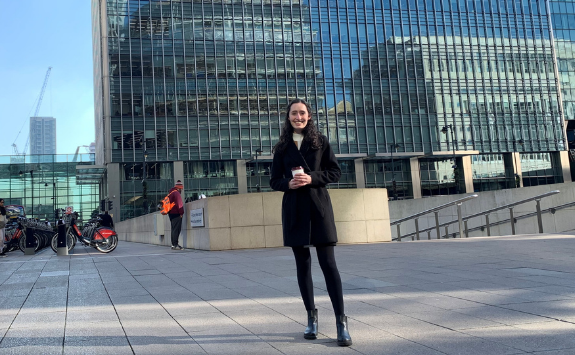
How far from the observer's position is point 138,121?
1919 inches

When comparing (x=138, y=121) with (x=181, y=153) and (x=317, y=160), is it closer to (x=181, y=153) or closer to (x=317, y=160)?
(x=181, y=153)

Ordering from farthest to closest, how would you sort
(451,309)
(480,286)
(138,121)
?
1. (138,121)
2. (480,286)
3. (451,309)

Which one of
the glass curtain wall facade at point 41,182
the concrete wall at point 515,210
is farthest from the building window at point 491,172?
the glass curtain wall facade at point 41,182

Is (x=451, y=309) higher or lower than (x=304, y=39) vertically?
lower

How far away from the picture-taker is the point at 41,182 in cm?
5838

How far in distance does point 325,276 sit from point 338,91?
164 ft

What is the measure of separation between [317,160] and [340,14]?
52.8 m

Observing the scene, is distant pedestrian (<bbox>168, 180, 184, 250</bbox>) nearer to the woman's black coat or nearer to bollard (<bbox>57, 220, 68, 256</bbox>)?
bollard (<bbox>57, 220, 68, 256</bbox>)

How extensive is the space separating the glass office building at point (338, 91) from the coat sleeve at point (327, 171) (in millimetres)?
A: 45495

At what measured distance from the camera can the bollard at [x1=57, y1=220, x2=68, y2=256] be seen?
1519cm

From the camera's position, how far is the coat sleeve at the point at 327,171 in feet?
13.3

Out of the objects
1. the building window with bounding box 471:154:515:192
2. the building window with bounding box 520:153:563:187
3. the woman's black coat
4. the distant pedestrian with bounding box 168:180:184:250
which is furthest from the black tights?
the building window with bounding box 520:153:563:187

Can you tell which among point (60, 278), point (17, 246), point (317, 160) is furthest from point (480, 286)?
point (17, 246)

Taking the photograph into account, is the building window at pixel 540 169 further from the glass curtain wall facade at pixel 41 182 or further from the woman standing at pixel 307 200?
the woman standing at pixel 307 200
